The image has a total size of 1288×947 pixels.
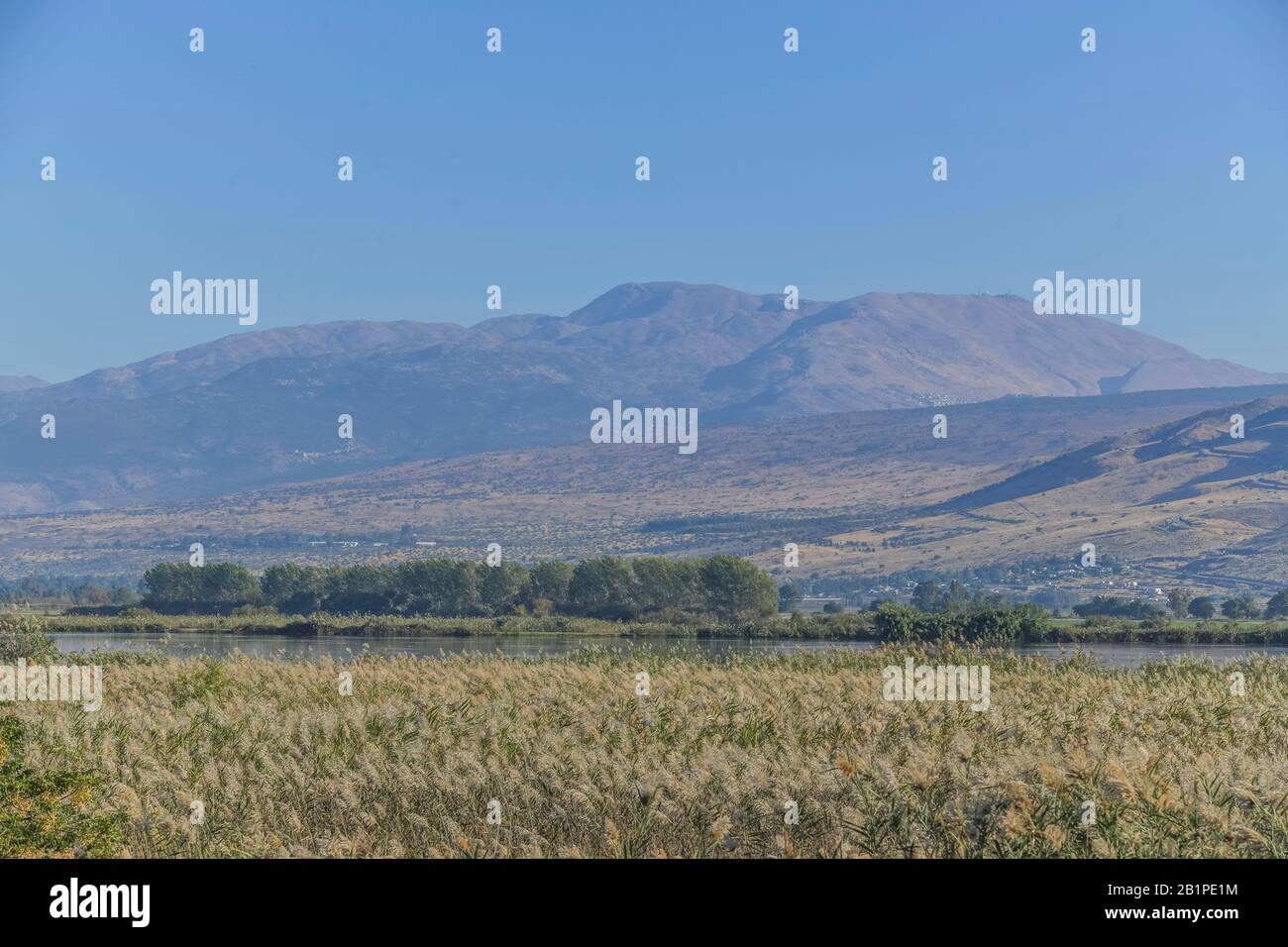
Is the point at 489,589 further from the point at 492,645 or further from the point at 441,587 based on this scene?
the point at 492,645

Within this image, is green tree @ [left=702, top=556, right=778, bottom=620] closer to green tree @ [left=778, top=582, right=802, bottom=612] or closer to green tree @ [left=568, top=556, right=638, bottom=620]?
green tree @ [left=568, top=556, right=638, bottom=620]

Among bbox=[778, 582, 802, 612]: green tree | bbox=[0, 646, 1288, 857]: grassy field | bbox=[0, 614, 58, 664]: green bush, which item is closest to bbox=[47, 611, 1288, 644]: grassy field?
bbox=[0, 614, 58, 664]: green bush

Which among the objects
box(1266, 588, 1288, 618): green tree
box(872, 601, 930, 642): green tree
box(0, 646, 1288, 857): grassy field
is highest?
box(0, 646, 1288, 857): grassy field

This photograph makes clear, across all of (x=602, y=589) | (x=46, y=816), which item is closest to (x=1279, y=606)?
(x=602, y=589)
